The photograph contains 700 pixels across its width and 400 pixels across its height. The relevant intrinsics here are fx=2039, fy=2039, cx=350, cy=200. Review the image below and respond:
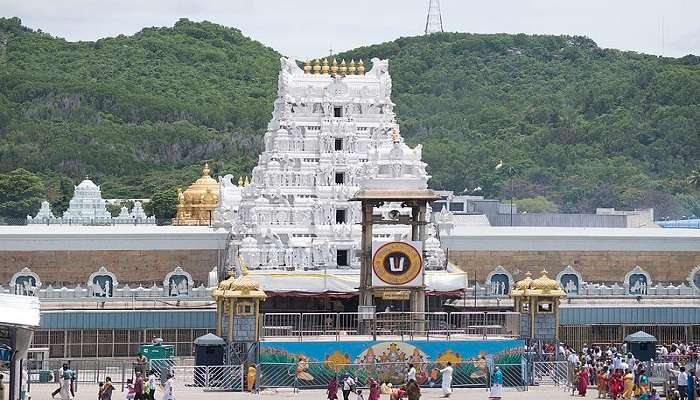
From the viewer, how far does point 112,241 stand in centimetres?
7706

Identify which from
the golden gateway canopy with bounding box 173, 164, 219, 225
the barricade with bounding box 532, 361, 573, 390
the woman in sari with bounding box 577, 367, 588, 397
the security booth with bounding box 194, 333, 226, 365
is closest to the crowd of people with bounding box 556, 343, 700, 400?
the woman in sari with bounding box 577, 367, 588, 397

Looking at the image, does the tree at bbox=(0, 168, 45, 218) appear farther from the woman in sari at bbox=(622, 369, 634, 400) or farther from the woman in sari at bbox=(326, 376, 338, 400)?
the woman in sari at bbox=(622, 369, 634, 400)

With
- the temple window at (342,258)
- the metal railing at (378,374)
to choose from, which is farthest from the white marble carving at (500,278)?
the metal railing at (378,374)

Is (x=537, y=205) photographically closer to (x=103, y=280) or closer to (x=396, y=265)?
(x=103, y=280)

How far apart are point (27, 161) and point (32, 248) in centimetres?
6896

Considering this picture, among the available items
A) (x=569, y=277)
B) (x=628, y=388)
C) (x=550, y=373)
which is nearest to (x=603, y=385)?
(x=628, y=388)

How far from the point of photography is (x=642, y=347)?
180ft

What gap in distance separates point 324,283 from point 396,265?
36.6ft

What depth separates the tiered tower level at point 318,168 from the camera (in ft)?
230

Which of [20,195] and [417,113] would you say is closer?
[20,195]

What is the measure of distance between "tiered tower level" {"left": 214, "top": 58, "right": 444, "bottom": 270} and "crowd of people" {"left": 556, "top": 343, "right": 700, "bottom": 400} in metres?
14.0

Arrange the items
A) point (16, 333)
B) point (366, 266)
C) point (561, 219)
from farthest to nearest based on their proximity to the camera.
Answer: point (561, 219), point (366, 266), point (16, 333)

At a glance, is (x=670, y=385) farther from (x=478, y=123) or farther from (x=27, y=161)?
(x=478, y=123)

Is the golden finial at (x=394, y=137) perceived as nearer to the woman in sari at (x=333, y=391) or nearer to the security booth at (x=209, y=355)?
the security booth at (x=209, y=355)
